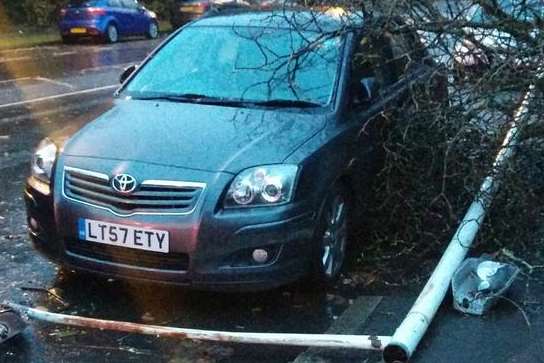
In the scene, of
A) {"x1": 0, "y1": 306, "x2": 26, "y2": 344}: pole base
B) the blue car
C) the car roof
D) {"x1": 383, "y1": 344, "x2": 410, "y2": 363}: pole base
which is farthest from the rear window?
{"x1": 383, "y1": 344, "x2": 410, "y2": 363}: pole base

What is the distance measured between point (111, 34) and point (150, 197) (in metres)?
21.5

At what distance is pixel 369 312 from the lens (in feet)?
15.9

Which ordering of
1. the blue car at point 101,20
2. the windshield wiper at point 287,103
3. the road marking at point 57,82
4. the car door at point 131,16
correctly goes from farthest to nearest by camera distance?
1. the car door at point 131,16
2. the blue car at point 101,20
3. the road marking at point 57,82
4. the windshield wiper at point 287,103

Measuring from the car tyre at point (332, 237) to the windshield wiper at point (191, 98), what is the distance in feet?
2.97

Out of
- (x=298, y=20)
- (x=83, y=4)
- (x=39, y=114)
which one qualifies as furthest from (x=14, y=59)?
(x=298, y=20)

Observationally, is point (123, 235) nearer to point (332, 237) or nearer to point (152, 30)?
point (332, 237)

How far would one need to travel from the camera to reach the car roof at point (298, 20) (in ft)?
18.9

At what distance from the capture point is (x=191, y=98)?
5547 mm

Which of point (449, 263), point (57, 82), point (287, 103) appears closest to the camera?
point (449, 263)

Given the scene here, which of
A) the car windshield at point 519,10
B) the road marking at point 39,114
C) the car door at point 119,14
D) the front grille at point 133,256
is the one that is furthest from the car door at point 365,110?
the car door at point 119,14

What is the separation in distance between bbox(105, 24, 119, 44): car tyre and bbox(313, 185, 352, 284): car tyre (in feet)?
68.0

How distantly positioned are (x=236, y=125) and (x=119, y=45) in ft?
66.9

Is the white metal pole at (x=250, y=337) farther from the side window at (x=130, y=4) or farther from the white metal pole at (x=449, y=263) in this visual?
the side window at (x=130, y=4)

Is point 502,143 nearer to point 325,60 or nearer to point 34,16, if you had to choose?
point 325,60
